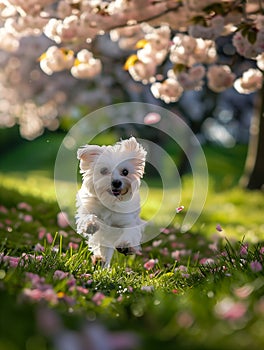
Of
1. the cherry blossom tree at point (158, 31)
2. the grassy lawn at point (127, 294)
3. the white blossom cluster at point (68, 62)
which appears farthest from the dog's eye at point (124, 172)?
the white blossom cluster at point (68, 62)

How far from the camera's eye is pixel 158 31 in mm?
7594

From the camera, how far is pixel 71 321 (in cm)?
256

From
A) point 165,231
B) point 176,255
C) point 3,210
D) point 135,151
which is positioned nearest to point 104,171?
point 135,151

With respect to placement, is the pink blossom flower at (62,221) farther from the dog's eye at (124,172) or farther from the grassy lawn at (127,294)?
the dog's eye at (124,172)

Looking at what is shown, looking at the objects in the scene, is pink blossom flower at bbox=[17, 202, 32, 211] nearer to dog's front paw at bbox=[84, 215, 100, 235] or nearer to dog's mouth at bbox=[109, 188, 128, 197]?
dog's front paw at bbox=[84, 215, 100, 235]

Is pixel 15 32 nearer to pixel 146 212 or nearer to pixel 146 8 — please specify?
pixel 146 8

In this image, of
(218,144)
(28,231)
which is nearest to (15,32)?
(28,231)

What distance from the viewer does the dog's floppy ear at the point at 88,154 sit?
508cm

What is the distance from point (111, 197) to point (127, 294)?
3.69 feet

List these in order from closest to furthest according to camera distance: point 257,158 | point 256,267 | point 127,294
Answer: point 256,267 < point 127,294 < point 257,158

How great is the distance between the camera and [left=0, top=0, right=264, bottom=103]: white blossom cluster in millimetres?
6344

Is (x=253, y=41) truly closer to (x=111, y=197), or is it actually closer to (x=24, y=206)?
(x=111, y=197)

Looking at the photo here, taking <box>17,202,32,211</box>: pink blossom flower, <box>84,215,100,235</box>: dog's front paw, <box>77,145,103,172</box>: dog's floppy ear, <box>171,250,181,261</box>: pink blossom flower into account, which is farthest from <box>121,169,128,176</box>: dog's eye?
<box>17,202,32,211</box>: pink blossom flower

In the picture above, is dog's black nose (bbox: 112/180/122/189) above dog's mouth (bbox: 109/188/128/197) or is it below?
above
